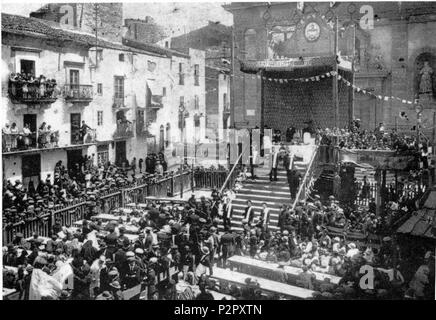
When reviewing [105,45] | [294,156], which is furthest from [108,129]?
[294,156]

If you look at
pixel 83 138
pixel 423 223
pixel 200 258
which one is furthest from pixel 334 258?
pixel 83 138

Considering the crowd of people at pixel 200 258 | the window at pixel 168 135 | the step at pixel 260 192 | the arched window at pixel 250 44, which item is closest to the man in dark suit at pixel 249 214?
the crowd of people at pixel 200 258

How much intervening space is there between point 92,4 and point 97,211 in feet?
42.7

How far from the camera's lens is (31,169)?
694 inches

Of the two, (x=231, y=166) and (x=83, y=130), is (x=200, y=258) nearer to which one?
(x=231, y=166)

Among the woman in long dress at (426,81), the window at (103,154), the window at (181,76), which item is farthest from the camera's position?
the window at (181,76)

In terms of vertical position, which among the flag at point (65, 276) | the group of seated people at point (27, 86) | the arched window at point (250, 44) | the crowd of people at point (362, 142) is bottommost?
the flag at point (65, 276)

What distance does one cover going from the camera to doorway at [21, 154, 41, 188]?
56.8 feet

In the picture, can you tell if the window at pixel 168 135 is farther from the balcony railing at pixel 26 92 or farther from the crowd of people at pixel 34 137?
the balcony railing at pixel 26 92

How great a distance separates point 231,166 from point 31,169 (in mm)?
8388

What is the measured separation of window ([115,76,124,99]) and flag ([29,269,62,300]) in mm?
11348

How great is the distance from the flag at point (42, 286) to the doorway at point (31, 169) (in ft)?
22.7

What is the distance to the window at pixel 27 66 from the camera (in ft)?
60.3
